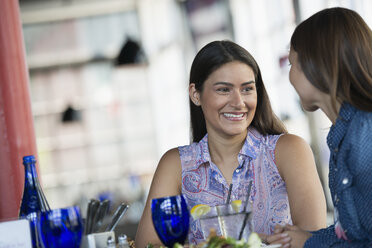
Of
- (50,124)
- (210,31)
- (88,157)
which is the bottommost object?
(88,157)

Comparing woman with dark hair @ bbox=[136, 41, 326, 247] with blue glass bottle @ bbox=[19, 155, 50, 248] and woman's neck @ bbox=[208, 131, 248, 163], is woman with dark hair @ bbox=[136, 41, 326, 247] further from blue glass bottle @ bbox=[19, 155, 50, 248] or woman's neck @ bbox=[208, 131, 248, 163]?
blue glass bottle @ bbox=[19, 155, 50, 248]

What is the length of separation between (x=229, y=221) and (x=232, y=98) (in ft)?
2.89

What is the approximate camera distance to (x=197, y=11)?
821 cm

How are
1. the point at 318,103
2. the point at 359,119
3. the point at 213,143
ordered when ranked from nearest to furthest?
the point at 359,119, the point at 318,103, the point at 213,143

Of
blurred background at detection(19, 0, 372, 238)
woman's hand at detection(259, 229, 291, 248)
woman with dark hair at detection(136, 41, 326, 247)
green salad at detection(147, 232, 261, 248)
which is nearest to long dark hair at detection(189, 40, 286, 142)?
woman with dark hair at detection(136, 41, 326, 247)

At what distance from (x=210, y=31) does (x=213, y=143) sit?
5.53 meters

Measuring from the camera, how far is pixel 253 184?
215 cm

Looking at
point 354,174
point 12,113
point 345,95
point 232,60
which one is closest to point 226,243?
point 354,174

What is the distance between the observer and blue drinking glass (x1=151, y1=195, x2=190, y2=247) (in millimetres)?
1316

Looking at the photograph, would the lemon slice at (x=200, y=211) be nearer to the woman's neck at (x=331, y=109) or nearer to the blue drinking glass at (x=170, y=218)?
the blue drinking glass at (x=170, y=218)

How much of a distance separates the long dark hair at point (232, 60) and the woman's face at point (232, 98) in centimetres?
3

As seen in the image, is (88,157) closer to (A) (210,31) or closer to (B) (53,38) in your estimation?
(B) (53,38)

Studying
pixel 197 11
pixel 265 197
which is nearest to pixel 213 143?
pixel 265 197

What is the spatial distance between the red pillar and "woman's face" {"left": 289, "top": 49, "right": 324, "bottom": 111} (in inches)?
69.1
